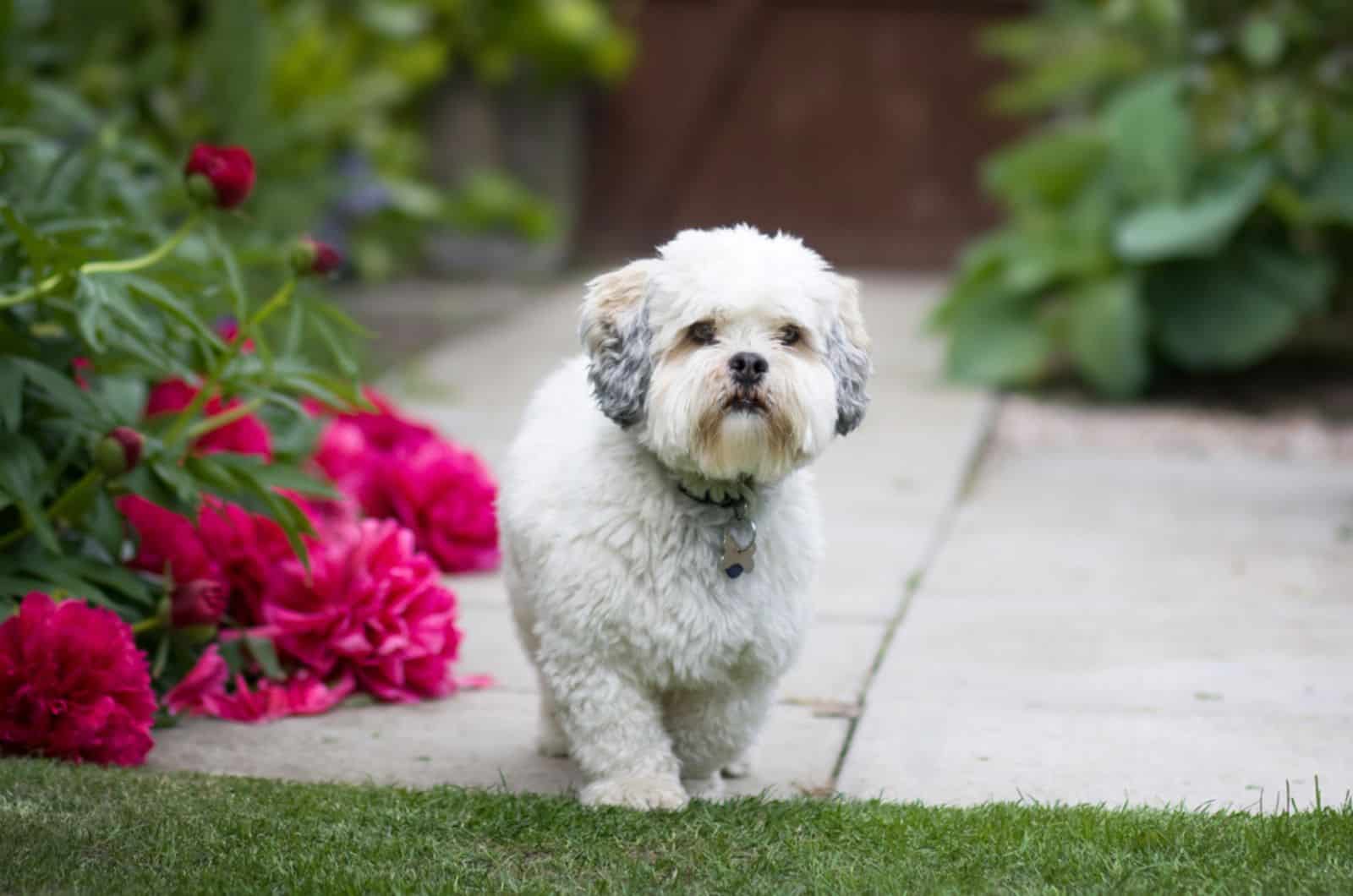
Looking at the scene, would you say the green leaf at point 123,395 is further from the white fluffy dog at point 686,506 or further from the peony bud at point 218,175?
the white fluffy dog at point 686,506

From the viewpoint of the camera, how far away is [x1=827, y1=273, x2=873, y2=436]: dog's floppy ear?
131 inches

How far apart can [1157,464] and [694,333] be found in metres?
4.34

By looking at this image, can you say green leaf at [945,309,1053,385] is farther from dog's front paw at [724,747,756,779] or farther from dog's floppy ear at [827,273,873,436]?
dog's floppy ear at [827,273,873,436]

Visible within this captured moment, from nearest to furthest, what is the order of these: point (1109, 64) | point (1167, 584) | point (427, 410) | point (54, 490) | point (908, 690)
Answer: point (54, 490) < point (908, 690) < point (1167, 584) < point (427, 410) < point (1109, 64)

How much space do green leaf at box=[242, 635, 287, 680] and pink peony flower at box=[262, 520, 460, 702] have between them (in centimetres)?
3

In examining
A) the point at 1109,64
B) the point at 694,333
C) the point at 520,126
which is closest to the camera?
the point at 694,333

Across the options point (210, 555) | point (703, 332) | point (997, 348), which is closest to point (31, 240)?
point (210, 555)

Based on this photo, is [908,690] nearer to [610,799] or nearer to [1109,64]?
[610,799]

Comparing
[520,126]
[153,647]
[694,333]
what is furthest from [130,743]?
[520,126]

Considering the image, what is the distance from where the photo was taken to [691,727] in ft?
11.4

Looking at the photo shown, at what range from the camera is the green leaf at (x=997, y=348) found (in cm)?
840

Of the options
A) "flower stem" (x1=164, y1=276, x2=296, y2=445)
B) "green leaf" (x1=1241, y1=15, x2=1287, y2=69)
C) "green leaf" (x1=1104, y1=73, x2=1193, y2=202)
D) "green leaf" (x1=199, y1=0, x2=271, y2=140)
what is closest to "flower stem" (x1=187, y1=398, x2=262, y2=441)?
"flower stem" (x1=164, y1=276, x2=296, y2=445)

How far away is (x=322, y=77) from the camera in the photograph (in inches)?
359

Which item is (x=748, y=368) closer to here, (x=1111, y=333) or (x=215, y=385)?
(x=215, y=385)
